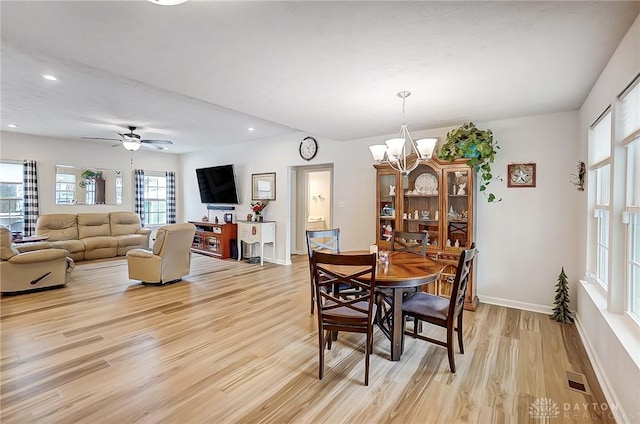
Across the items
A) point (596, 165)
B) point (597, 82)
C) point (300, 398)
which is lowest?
Result: point (300, 398)

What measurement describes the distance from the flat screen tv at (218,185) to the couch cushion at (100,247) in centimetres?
220

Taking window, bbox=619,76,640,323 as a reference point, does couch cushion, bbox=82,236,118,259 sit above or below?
below

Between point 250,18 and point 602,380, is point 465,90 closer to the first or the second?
point 250,18

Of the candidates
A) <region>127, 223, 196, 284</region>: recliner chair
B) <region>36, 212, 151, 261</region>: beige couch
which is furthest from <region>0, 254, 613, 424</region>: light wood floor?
<region>36, 212, 151, 261</region>: beige couch

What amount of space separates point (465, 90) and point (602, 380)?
2.59 metres

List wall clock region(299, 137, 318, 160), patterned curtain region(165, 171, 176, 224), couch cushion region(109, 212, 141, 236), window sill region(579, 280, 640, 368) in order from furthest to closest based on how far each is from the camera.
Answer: patterned curtain region(165, 171, 176, 224)
couch cushion region(109, 212, 141, 236)
wall clock region(299, 137, 318, 160)
window sill region(579, 280, 640, 368)

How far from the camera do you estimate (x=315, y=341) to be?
9.80ft

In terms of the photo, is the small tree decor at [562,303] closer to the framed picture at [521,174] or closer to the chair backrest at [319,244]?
the framed picture at [521,174]

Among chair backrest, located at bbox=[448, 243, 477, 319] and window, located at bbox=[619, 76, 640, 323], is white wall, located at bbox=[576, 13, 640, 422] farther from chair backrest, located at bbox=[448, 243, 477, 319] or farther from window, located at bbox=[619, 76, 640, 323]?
chair backrest, located at bbox=[448, 243, 477, 319]

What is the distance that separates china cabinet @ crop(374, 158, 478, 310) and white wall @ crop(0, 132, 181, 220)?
6614 mm

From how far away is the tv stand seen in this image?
22.8ft

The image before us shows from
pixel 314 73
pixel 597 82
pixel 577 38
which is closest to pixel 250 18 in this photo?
pixel 314 73

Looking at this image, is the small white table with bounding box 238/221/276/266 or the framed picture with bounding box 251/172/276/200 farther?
the framed picture with bounding box 251/172/276/200

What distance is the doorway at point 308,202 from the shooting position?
7629 mm
